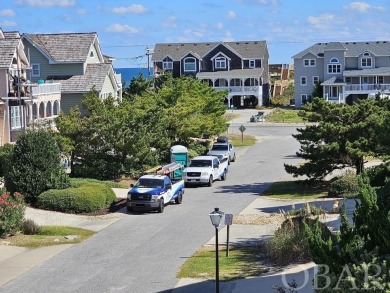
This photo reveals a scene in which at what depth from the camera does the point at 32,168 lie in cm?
3506

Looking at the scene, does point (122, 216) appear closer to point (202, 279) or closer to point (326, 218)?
point (326, 218)

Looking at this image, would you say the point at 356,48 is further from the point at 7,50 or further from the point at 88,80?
the point at 7,50

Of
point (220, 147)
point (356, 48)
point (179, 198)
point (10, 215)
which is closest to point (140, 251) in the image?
point (10, 215)

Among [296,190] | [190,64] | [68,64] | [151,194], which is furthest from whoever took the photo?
[190,64]

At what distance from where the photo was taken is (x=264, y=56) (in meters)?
102

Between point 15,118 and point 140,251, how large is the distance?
23912mm

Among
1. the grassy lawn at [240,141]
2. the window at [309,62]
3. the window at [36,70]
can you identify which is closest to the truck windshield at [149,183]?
the window at [36,70]

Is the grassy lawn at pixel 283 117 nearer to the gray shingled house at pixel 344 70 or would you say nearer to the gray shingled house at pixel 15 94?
the gray shingled house at pixel 344 70

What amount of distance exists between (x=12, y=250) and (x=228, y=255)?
779 cm

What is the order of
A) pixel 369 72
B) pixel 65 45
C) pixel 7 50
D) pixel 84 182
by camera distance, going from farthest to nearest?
pixel 369 72, pixel 65 45, pixel 7 50, pixel 84 182

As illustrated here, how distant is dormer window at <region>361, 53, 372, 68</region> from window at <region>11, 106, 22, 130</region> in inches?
2245

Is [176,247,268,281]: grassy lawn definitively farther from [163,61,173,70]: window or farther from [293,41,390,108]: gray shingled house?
[163,61,173,70]: window

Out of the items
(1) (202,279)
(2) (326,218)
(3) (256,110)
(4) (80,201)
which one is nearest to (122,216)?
(4) (80,201)

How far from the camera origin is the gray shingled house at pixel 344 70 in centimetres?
9200
